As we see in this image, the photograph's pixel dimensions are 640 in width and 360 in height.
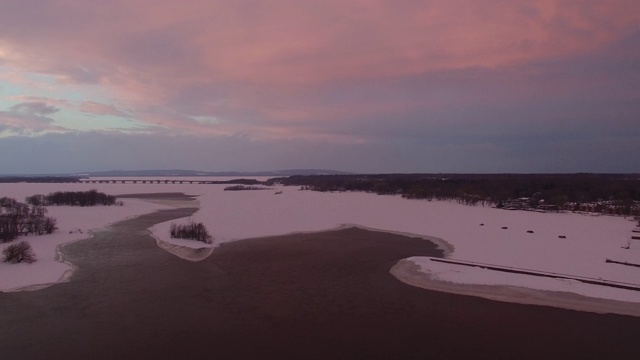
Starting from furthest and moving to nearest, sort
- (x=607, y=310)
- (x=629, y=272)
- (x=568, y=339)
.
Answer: (x=629, y=272)
(x=607, y=310)
(x=568, y=339)

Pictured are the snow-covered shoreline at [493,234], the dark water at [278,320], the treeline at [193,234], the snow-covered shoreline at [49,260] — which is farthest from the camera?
the treeline at [193,234]

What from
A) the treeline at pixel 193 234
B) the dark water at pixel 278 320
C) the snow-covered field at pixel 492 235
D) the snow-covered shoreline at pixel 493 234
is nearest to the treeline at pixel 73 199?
the snow-covered field at pixel 492 235

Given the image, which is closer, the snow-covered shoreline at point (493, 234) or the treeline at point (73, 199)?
the snow-covered shoreline at point (493, 234)


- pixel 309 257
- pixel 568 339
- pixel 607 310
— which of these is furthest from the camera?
pixel 309 257

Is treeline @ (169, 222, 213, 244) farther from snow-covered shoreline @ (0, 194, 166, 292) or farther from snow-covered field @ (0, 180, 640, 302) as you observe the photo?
snow-covered shoreline @ (0, 194, 166, 292)

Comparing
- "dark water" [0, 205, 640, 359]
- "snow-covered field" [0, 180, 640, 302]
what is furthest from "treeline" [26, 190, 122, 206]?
"dark water" [0, 205, 640, 359]

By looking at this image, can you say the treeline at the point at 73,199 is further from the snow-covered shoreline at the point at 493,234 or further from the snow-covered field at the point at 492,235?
the snow-covered shoreline at the point at 493,234

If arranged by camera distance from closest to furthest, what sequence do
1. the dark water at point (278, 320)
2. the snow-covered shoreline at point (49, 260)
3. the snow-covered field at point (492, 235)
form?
the dark water at point (278, 320) < the snow-covered shoreline at point (49, 260) < the snow-covered field at point (492, 235)

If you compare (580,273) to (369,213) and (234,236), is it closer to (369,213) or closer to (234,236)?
(234,236)

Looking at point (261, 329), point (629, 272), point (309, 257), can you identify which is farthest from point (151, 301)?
point (629, 272)
